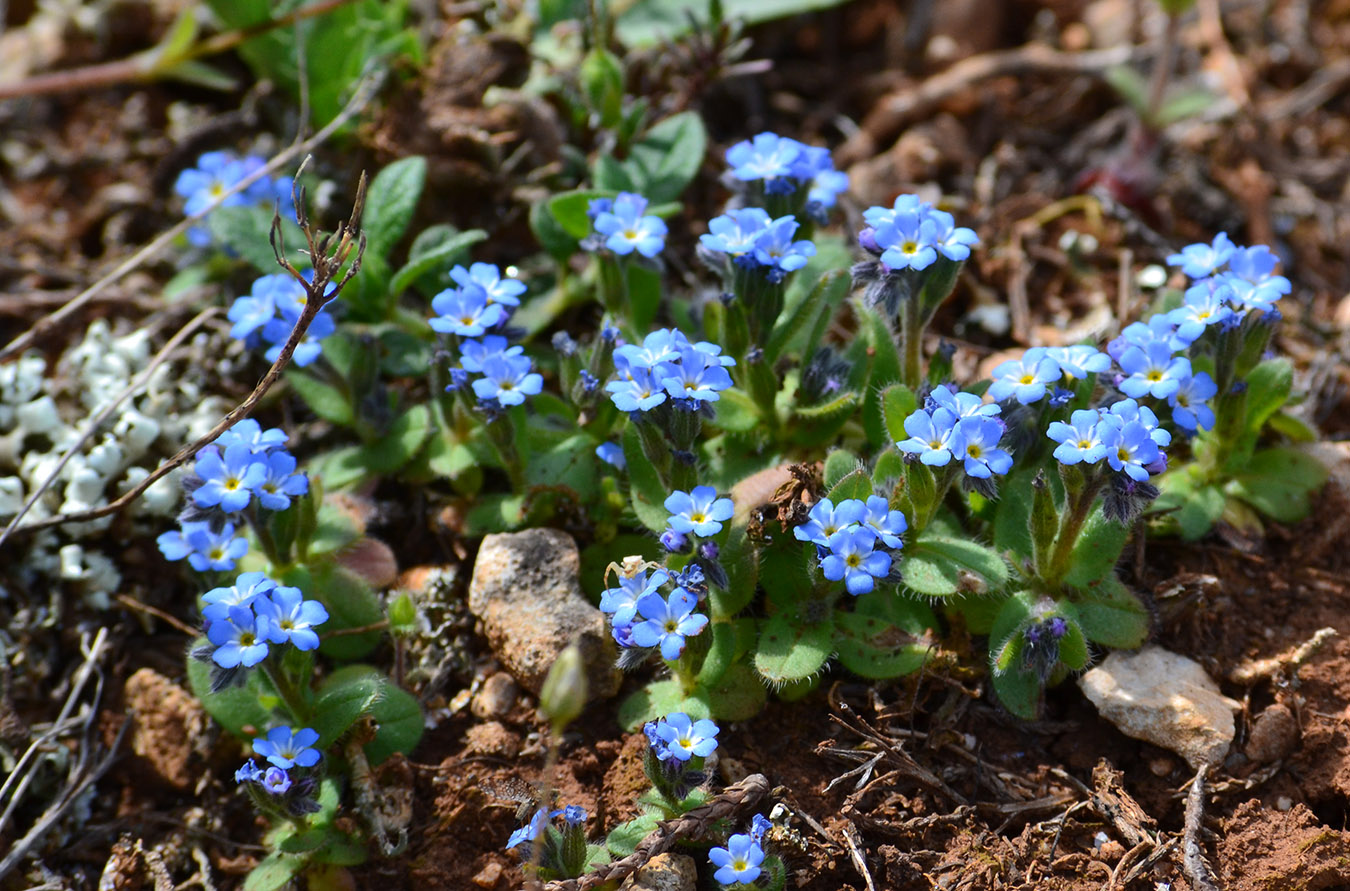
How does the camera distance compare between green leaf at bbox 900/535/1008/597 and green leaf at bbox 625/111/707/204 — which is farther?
green leaf at bbox 625/111/707/204

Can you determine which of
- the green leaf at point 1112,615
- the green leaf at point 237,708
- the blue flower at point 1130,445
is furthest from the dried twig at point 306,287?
the green leaf at point 1112,615

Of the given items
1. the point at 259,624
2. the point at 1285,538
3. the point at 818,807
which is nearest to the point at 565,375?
the point at 259,624

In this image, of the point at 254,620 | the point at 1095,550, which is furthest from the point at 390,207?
the point at 1095,550

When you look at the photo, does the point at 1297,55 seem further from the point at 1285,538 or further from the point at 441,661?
the point at 441,661

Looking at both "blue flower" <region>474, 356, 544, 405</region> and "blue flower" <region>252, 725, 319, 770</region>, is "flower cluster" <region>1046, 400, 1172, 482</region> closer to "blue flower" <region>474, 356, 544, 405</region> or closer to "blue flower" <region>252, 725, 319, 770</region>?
"blue flower" <region>474, 356, 544, 405</region>

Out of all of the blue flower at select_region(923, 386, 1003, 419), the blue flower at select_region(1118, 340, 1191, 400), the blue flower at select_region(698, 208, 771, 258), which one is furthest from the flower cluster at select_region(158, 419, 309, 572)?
the blue flower at select_region(1118, 340, 1191, 400)

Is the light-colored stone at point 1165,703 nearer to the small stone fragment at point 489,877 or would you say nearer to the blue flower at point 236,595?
the small stone fragment at point 489,877
